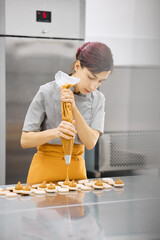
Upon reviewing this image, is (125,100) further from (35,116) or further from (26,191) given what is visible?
(26,191)

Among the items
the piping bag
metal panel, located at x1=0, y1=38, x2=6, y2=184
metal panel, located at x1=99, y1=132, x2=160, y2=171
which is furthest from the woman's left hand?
metal panel, located at x1=99, y1=132, x2=160, y2=171

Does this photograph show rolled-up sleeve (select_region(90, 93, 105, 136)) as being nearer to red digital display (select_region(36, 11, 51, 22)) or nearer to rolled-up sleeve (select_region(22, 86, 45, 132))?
rolled-up sleeve (select_region(22, 86, 45, 132))

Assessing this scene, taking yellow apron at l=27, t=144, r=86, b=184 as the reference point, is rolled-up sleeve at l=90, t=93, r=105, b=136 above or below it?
above

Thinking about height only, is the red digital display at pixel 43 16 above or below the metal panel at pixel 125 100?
above

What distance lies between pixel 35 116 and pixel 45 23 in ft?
3.98

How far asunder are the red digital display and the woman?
43.9 inches

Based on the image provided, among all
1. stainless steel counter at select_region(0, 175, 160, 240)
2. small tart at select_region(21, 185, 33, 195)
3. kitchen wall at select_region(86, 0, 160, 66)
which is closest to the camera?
stainless steel counter at select_region(0, 175, 160, 240)

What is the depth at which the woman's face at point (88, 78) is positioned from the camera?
1.21 meters

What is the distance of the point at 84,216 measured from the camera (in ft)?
2.66

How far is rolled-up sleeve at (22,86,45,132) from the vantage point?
127 centimetres

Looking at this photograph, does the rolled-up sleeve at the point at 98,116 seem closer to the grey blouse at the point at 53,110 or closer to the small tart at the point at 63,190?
the grey blouse at the point at 53,110

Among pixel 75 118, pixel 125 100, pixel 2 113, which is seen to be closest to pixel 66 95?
pixel 75 118

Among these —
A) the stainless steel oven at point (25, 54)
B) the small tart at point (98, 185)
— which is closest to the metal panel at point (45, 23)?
the stainless steel oven at point (25, 54)

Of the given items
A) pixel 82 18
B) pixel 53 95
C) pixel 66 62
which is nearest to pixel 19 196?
pixel 53 95
